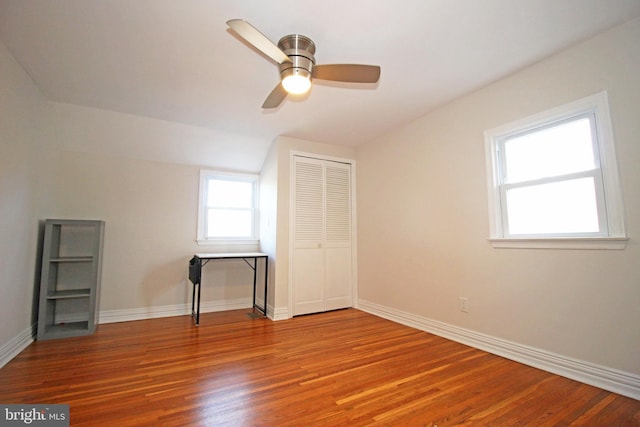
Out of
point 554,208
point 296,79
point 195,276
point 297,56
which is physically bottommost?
point 195,276

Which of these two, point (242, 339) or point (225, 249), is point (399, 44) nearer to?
point (242, 339)

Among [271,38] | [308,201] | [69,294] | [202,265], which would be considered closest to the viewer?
[271,38]

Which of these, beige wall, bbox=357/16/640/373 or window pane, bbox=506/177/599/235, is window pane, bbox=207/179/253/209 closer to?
beige wall, bbox=357/16/640/373

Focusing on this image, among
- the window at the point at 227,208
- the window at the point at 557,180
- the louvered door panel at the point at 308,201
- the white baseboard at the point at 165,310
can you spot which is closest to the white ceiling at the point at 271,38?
the window at the point at 557,180

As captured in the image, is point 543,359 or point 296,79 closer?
point 296,79

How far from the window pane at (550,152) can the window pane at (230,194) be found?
11.4ft

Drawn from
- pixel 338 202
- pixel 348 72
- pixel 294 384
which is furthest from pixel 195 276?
pixel 348 72

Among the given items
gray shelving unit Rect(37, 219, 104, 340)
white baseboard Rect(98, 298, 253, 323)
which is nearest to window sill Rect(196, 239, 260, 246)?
white baseboard Rect(98, 298, 253, 323)

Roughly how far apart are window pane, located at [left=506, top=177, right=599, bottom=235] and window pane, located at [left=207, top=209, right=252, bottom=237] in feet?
11.4

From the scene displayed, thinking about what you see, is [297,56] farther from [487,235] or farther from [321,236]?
[321,236]

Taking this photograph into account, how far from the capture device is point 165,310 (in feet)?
12.4

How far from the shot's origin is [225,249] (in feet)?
Answer: 13.8

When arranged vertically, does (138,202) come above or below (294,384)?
above

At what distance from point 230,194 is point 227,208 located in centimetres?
23
